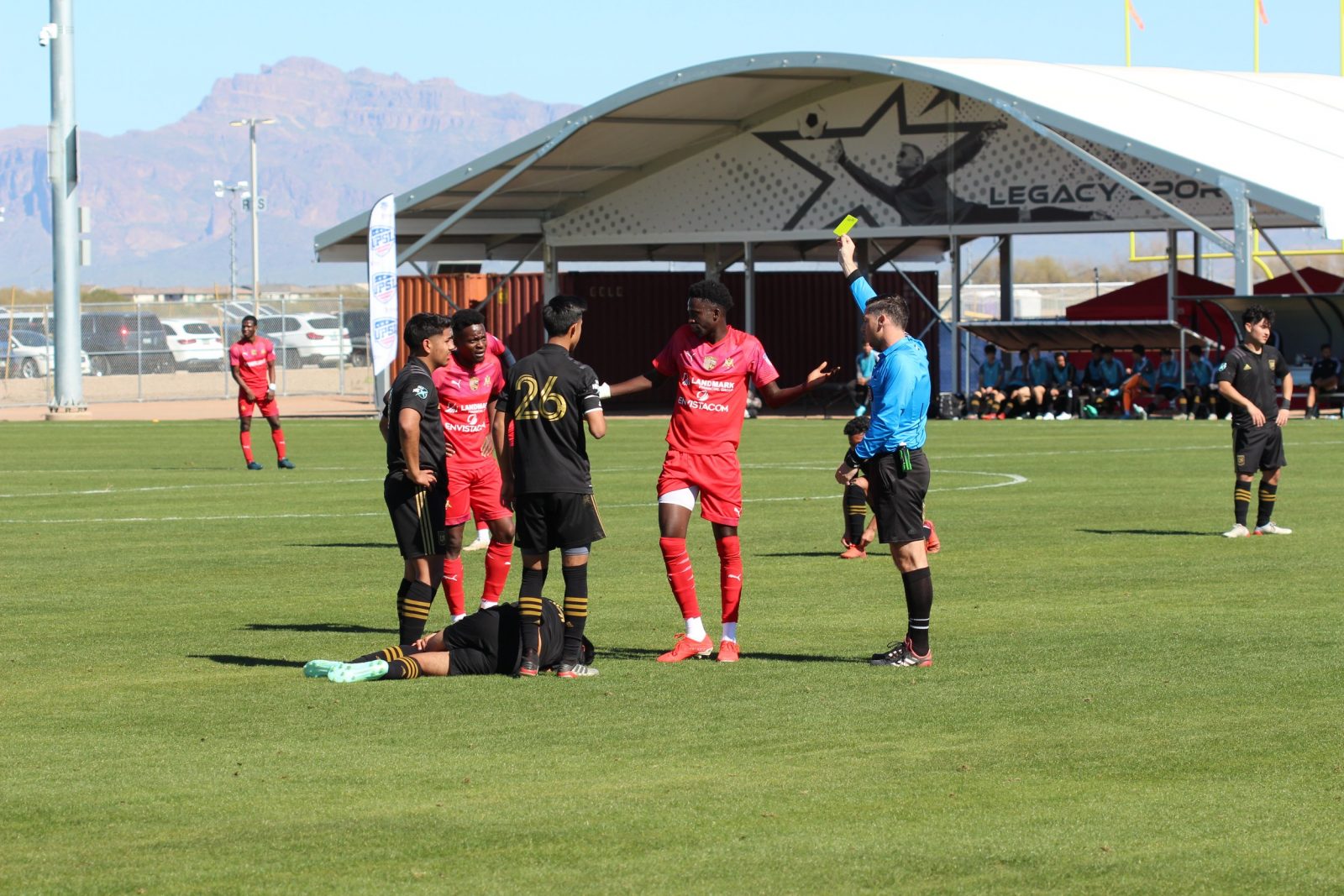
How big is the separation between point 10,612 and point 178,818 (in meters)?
6.71

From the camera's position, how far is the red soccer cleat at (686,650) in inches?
436

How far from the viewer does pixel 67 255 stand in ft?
153

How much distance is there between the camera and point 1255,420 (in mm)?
17891

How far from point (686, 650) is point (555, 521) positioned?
108 centimetres

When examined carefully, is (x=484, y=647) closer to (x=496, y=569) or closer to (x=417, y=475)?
(x=417, y=475)

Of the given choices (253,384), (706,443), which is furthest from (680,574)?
→ (253,384)

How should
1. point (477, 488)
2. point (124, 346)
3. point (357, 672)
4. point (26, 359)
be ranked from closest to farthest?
point (357, 672), point (477, 488), point (26, 359), point (124, 346)

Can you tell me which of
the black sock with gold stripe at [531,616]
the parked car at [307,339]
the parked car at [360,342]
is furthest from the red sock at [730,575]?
the parked car at [307,339]

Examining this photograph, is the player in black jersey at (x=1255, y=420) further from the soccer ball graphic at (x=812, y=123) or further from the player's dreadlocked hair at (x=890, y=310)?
the soccer ball graphic at (x=812, y=123)

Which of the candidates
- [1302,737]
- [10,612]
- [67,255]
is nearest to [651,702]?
[1302,737]

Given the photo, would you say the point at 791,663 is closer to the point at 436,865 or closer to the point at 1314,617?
the point at 1314,617

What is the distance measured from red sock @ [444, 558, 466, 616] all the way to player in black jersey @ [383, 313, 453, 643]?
979 millimetres

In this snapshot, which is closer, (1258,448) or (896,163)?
(1258,448)

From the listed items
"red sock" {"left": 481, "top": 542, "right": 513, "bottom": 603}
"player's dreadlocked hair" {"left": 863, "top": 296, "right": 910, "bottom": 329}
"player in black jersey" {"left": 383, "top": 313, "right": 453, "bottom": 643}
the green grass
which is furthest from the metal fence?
"player's dreadlocked hair" {"left": 863, "top": 296, "right": 910, "bottom": 329}
